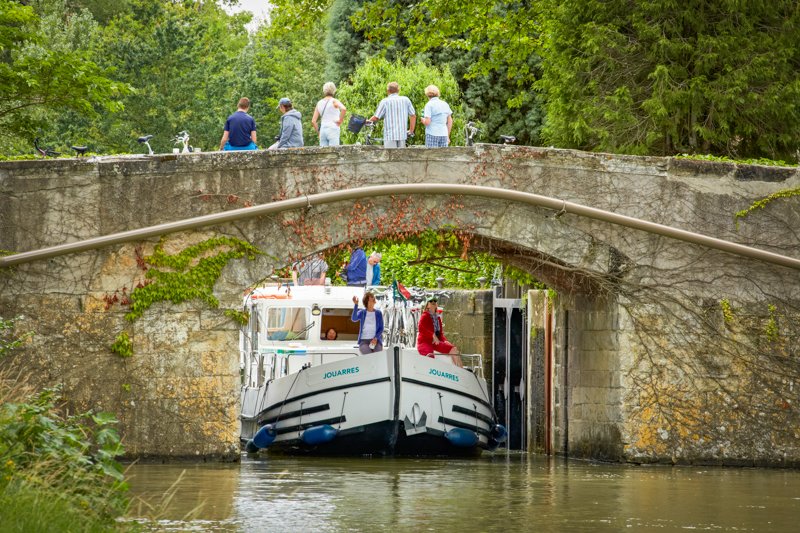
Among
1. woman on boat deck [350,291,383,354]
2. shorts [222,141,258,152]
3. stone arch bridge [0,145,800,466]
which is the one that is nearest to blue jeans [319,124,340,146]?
shorts [222,141,258,152]

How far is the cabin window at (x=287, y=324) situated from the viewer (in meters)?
20.0

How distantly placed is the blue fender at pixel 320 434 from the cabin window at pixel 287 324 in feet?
8.02

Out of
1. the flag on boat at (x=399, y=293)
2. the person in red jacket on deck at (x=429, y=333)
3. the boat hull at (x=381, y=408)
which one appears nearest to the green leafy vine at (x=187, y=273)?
the boat hull at (x=381, y=408)

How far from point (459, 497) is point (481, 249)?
474 centimetres

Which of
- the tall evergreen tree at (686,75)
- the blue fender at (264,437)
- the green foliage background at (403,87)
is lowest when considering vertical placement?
the blue fender at (264,437)

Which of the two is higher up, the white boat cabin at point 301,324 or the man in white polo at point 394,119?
the man in white polo at point 394,119

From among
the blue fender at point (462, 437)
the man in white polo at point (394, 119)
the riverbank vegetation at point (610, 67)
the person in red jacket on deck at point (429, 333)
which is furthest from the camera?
the riverbank vegetation at point (610, 67)

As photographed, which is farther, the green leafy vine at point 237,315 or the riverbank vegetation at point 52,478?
the green leafy vine at point 237,315

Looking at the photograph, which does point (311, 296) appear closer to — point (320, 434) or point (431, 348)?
point (431, 348)

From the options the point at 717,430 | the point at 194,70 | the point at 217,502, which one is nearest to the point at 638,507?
the point at 217,502

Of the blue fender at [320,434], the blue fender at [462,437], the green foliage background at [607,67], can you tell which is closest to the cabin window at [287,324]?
the blue fender at [320,434]

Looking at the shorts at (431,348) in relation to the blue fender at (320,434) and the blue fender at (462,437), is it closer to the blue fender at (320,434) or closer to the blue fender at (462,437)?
the blue fender at (462,437)

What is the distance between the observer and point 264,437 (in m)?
18.3

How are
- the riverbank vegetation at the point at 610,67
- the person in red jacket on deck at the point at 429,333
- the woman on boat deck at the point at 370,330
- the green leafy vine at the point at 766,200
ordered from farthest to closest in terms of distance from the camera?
the riverbank vegetation at the point at 610,67, the person in red jacket on deck at the point at 429,333, the woman on boat deck at the point at 370,330, the green leafy vine at the point at 766,200
